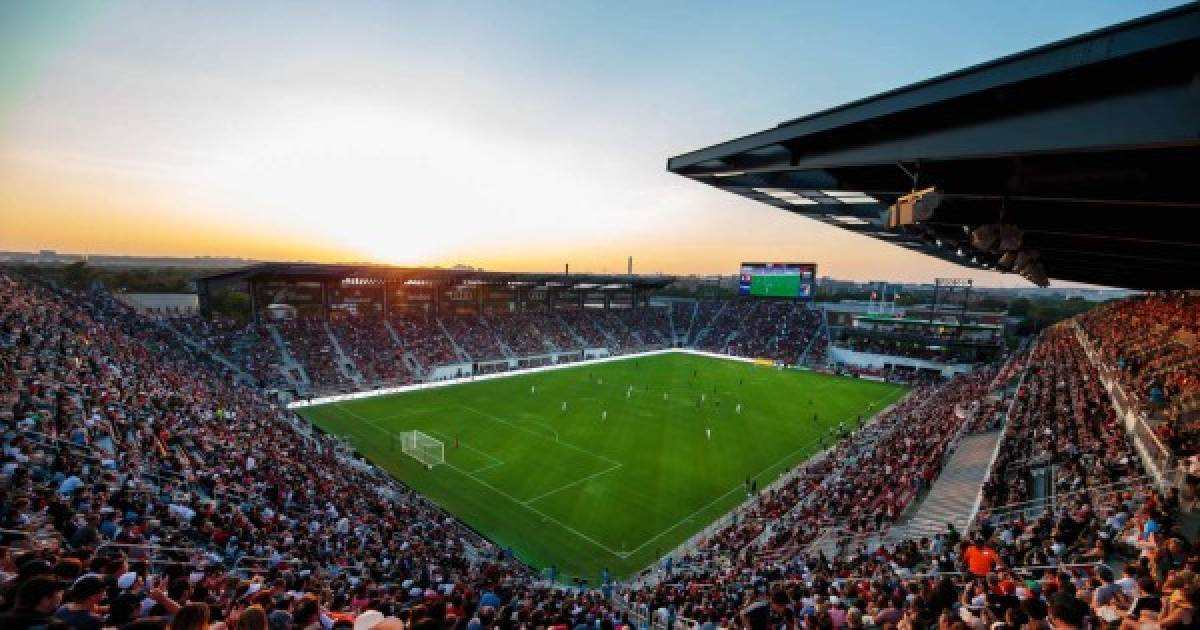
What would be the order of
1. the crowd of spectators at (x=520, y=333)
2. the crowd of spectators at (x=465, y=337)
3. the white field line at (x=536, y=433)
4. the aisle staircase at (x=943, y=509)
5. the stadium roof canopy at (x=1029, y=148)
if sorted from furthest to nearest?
the crowd of spectators at (x=520, y=333), the crowd of spectators at (x=465, y=337), the white field line at (x=536, y=433), the aisle staircase at (x=943, y=509), the stadium roof canopy at (x=1029, y=148)

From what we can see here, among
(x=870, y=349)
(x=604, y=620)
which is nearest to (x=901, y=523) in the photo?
(x=604, y=620)

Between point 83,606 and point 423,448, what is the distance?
75.5 feet

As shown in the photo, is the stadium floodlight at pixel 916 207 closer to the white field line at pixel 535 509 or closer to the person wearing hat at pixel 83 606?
the person wearing hat at pixel 83 606

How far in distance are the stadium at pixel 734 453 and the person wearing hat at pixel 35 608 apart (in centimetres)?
2

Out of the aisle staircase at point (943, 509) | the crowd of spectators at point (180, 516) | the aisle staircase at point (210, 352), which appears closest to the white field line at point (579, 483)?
the crowd of spectators at point (180, 516)

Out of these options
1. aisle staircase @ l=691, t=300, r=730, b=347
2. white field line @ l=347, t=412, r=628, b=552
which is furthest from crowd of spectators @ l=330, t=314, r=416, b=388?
aisle staircase @ l=691, t=300, r=730, b=347

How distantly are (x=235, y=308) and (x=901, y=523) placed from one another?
5054cm

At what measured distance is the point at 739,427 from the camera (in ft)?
108

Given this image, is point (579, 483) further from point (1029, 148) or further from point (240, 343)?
point (240, 343)

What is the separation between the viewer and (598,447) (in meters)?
28.1

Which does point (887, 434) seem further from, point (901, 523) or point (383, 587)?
point (383, 587)

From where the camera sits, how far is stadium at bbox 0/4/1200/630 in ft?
15.9

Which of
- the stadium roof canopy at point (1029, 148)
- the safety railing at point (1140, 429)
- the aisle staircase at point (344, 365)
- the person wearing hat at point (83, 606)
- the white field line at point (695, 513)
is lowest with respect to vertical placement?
the white field line at point (695, 513)

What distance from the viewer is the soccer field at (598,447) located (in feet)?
63.2
